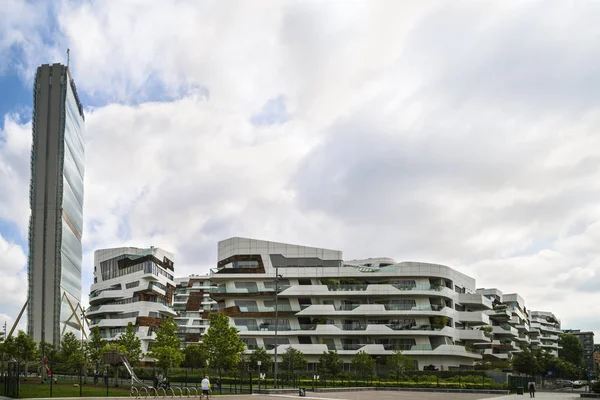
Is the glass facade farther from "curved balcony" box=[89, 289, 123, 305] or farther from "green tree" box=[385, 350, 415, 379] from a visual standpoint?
"green tree" box=[385, 350, 415, 379]

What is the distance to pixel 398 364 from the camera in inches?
2965

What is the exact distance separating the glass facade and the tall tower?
0.19 metres

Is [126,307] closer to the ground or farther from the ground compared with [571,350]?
farther from the ground

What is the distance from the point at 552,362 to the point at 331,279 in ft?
177

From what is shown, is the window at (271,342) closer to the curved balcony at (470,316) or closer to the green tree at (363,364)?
the green tree at (363,364)

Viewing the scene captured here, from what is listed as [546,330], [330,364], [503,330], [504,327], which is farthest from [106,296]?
[546,330]

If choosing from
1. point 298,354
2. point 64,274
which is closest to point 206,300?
point 64,274

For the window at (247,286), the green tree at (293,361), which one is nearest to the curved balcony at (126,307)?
the window at (247,286)

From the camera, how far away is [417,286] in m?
83.9

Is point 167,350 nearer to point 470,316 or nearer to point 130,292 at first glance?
point 470,316

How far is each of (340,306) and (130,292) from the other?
1608 inches

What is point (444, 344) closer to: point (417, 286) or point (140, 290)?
point (417, 286)

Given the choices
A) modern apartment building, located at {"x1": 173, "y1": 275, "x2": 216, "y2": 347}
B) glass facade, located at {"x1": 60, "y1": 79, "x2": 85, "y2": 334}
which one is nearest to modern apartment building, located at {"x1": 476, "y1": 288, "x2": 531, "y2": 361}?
modern apartment building, located at {"x1": 173, "y1": 275, "x2": 216, "y2": 347}

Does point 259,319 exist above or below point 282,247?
below
